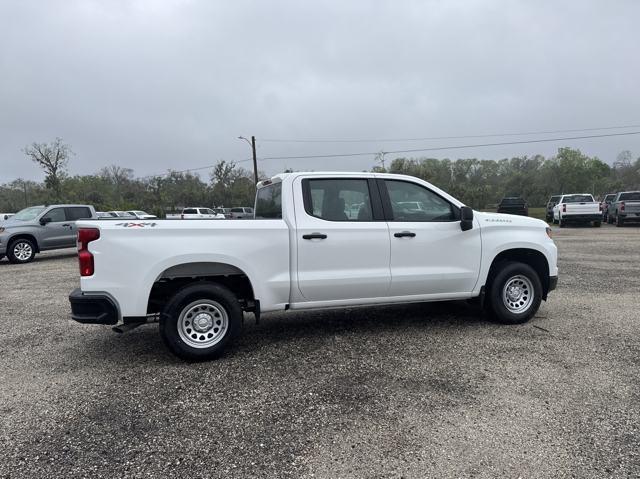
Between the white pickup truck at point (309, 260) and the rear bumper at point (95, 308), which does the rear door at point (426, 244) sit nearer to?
the white pickup truck at point (309, 260)

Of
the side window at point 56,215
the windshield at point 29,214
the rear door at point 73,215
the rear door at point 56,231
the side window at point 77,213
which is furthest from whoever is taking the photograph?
the side window at point 77,213

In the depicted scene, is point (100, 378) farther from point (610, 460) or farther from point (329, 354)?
point (610, 460)

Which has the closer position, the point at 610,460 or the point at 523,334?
the point at 610,460

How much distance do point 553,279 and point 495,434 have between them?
3.28 meters

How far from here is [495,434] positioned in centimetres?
314

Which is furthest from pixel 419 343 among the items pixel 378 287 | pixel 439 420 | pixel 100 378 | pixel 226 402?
pixel 100 378

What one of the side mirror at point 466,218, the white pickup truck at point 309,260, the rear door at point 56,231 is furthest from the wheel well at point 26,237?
the side mirror at point 466,218

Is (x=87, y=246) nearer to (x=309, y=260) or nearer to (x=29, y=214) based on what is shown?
(x=309, y=260)

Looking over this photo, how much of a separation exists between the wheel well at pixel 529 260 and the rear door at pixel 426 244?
36cm

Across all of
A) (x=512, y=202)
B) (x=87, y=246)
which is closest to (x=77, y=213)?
(x=87, y=246)

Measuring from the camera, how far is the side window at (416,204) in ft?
17.3

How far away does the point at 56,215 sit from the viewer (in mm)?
14625

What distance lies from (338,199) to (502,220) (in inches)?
84.1

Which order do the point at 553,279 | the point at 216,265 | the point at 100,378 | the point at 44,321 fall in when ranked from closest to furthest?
the point at 100,378, the point at 216,265, the point at 553,279, the point at 44,321
